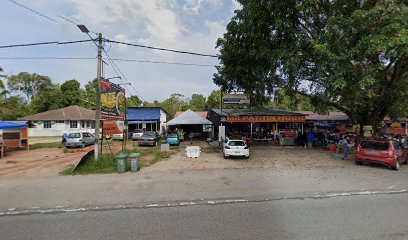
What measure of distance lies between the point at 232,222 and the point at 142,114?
1232 inches

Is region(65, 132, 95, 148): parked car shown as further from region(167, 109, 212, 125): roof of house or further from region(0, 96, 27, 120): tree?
region(0, 96, 27, 120): tree

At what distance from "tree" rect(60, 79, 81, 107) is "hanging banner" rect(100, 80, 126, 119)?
1411 inches

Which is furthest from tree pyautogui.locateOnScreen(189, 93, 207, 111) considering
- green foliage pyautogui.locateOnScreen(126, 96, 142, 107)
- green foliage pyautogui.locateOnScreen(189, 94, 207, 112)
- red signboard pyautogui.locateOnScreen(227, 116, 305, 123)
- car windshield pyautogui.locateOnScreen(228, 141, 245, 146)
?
car windshield pyautogui.locateOnScreen(228, 141, 245, 146)

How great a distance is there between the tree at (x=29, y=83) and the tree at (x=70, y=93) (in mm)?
9478

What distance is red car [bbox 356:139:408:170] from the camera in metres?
11.7

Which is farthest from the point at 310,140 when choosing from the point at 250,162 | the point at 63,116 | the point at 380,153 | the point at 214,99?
the point at 214,99

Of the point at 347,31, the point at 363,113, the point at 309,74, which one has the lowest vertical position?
the point at 363,113

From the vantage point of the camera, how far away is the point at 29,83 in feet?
174

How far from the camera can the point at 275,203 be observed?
6879 mm

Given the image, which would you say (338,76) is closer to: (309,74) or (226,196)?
(309,74)

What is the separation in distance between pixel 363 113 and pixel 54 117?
3694 cm

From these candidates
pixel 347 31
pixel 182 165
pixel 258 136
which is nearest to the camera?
pixel 347 31

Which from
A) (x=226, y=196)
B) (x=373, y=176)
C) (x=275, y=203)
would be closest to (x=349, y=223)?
(x=275, y=203)

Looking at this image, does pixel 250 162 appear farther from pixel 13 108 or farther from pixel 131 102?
pixel 131 102
